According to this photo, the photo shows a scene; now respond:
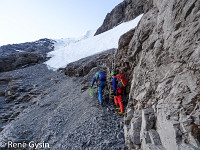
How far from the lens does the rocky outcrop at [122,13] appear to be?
30.5 metres

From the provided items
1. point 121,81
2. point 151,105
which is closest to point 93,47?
point 121,81

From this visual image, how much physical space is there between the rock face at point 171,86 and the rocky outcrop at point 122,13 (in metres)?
30.1

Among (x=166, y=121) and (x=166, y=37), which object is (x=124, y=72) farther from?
(x=166, y=121)

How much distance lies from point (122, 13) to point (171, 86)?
4299 centimetres

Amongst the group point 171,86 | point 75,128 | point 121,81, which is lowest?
point 75,128

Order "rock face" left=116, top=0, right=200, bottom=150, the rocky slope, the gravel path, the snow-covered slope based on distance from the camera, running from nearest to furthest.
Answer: "rock face" left=116, top=0, right=200, bottom=150
the rocky slope
the gravel path
the snow-covered slope

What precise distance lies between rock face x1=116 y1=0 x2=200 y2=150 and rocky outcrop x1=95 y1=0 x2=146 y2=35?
98.8 ft

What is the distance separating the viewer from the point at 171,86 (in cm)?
317

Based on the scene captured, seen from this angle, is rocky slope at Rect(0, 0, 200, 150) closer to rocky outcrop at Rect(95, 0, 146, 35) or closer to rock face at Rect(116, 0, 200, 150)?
rock face at Rect(116, 0, 200, 150)

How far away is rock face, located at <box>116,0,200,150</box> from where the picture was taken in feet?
8.05

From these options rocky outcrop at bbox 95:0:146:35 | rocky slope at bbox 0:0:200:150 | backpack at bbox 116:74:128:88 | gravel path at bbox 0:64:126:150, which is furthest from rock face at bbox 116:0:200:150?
rocky outcrop at bbox 95:0:146:35

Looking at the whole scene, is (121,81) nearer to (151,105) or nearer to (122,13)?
(151,105)

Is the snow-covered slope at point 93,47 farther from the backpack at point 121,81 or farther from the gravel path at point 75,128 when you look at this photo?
the gravel path at point 75,128

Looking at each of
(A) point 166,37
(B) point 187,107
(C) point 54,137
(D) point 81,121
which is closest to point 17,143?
(C) point 54,137
